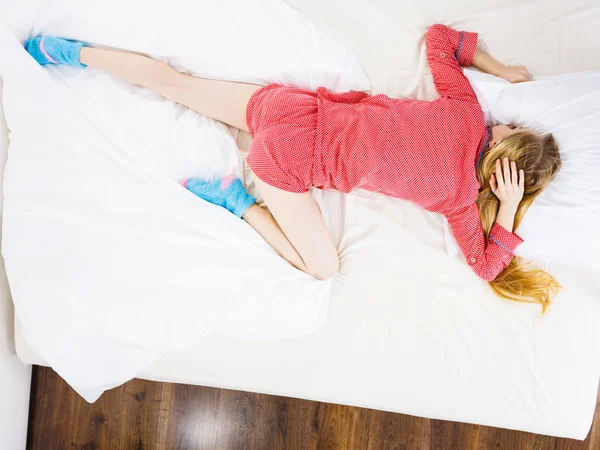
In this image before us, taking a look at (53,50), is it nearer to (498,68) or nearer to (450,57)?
(450,57)

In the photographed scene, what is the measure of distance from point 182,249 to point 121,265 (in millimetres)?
150

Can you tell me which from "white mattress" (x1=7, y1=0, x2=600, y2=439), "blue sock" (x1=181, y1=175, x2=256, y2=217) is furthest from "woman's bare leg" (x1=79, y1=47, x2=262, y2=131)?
"white mattress" (x1=7, y1=0, x2=600, y2=439)

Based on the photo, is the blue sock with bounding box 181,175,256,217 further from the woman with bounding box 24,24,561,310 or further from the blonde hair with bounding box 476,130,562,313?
the blonde hair with bounding box 476,130,562,313

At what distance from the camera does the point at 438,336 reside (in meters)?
1.15

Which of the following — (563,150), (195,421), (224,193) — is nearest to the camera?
(563,150)

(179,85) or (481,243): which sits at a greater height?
(179,85)

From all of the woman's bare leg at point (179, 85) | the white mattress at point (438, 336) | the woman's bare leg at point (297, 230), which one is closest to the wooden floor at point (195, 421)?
the white mattress at point (438, 336)

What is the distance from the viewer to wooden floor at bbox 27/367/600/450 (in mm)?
1395

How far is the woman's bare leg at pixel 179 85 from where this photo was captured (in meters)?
1.15

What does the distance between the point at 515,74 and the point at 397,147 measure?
1.18 ft

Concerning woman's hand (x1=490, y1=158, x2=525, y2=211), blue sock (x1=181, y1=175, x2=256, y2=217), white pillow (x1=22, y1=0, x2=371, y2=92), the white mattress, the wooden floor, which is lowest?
the wooden floor

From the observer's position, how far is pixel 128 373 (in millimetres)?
1123

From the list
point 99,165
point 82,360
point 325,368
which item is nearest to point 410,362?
point 325,368

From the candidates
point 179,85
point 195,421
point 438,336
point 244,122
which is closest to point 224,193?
point 244,122
